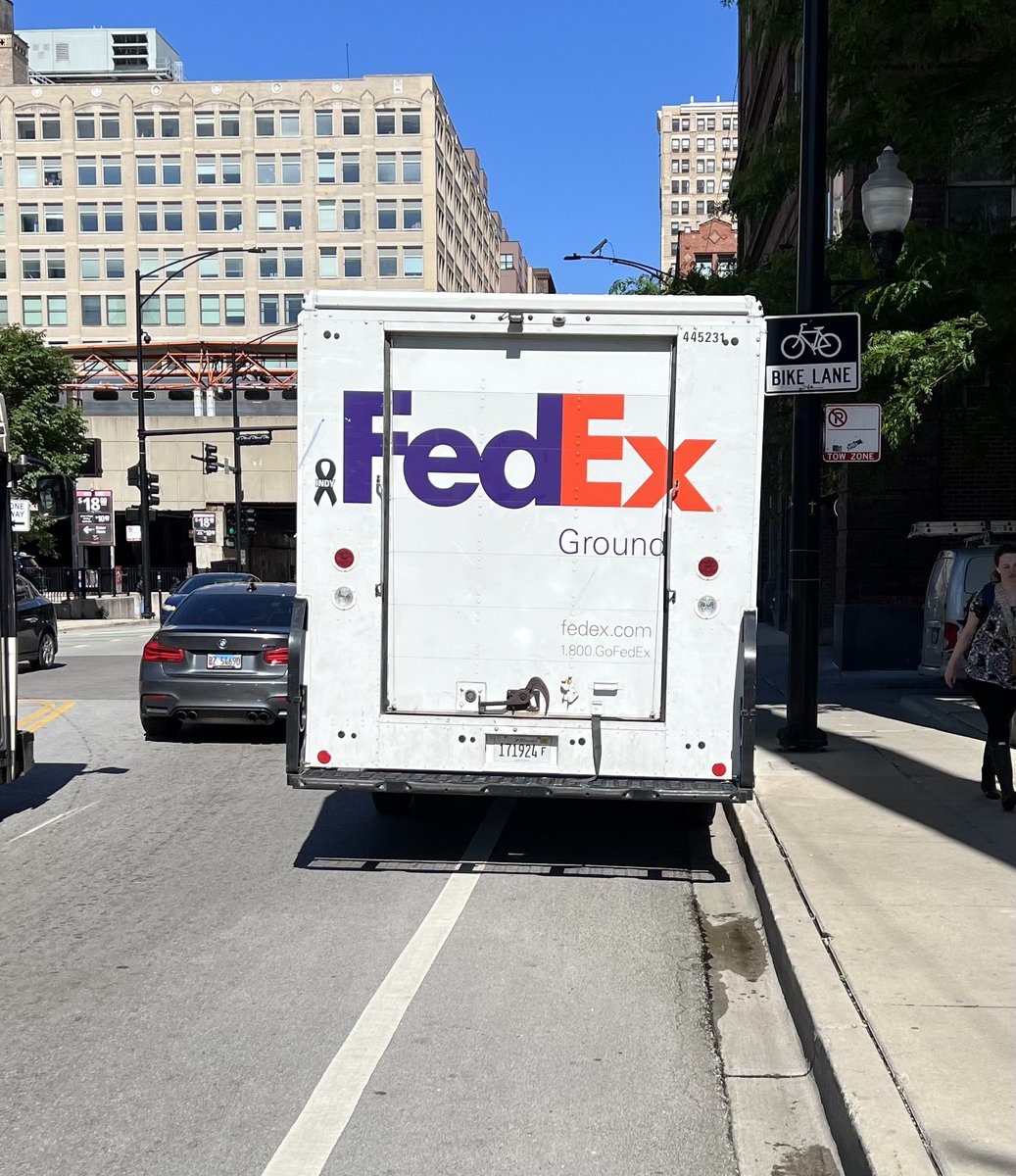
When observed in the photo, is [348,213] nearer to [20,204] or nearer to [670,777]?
[20,204]

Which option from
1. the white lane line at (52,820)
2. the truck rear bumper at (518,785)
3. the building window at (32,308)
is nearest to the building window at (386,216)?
the building window at (32,308)

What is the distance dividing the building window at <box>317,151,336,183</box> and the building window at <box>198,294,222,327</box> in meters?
10.8

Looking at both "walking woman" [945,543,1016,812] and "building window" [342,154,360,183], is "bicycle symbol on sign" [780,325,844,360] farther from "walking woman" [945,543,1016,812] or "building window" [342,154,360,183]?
"building window" [342,154,360,183]

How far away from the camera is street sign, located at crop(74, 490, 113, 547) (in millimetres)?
40094

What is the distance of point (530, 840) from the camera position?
865cm

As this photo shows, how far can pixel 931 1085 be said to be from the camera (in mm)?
4133

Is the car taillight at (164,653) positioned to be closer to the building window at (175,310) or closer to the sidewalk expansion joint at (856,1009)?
the sidewalk expansion joint at (856,1009)

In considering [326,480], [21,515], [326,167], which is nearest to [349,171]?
[326,167]

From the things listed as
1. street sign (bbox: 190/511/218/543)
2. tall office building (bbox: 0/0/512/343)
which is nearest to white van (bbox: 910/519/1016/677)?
street sign (bbox: 190/511/218/543)

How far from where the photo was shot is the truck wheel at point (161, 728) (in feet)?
42.9

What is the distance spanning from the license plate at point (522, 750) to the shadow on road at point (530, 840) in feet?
2.57

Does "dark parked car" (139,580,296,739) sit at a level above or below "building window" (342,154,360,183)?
below

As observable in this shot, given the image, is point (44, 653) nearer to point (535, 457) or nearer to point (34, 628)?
point (34, 628)

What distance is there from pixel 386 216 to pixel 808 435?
78739 mm
